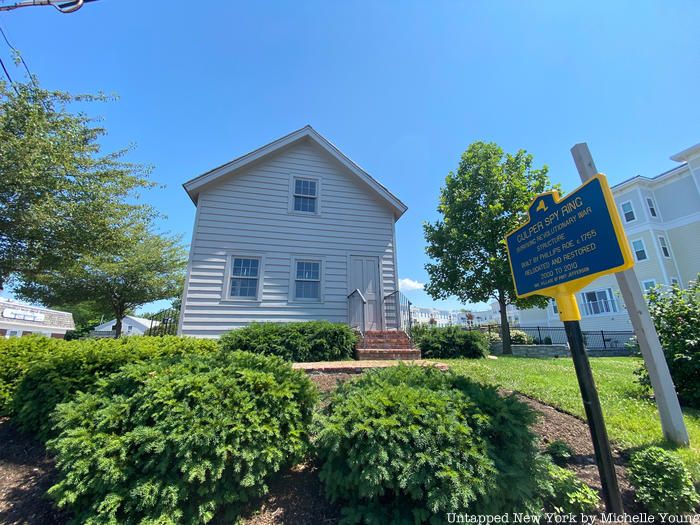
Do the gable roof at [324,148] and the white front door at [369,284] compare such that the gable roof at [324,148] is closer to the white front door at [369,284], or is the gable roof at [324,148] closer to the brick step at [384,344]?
the white front door at [369,284]

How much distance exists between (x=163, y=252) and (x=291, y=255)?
1302 centimetres

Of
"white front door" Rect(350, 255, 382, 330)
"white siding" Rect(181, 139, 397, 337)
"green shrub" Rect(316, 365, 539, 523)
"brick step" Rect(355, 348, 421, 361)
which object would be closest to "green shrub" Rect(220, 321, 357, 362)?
"brick step" Rect(355, 348, 421, 361)

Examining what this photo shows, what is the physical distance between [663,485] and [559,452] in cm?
74

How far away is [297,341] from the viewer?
283 inches

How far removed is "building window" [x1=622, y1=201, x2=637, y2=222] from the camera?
20125mm

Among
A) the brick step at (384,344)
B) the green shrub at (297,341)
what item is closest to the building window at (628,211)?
the brick step at (384,344)

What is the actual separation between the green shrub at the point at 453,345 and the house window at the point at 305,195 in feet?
19.6

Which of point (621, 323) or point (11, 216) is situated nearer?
point (11, 216)

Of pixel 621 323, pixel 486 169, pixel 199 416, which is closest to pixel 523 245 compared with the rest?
pixel 199 416

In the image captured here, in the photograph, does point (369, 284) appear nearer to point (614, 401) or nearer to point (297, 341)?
point (297, 341)

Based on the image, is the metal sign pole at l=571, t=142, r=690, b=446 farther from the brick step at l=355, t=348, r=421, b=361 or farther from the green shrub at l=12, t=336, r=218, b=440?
the green shrub at l=12, t=336, r=218, b=440

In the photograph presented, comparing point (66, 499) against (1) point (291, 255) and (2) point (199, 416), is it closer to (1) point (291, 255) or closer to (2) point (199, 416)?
(2) point (199, 416)

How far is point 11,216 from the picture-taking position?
6535 millimetres

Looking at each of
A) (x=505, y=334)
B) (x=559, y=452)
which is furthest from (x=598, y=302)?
(x=559, y=452)
